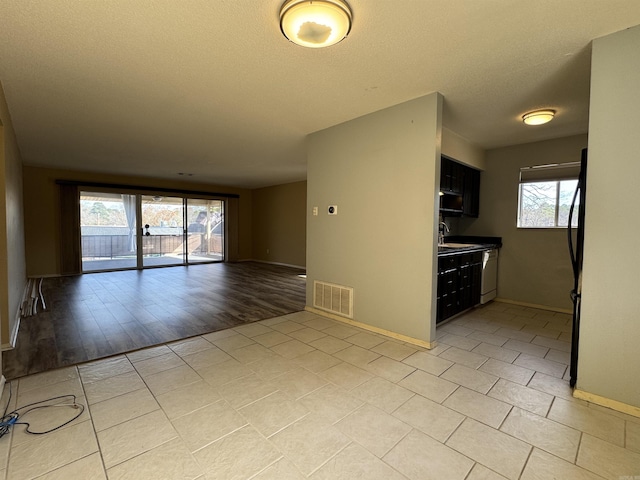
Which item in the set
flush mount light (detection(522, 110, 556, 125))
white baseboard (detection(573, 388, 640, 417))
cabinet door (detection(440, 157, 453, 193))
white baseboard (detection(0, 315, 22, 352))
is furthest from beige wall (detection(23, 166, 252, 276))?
white baseboard (detection(573, 388, 640, 417))

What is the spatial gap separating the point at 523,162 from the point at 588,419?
3800 millimetres

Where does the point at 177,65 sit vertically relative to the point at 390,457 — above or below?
above

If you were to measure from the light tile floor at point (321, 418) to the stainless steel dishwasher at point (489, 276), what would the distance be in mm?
1510

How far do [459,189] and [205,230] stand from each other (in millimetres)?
7822

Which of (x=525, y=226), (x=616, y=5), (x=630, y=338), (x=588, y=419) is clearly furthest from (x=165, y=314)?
(x=525, y=226)

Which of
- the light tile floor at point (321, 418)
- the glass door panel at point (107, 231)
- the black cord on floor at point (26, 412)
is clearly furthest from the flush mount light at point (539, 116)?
the glass door panel at point (107, 231)

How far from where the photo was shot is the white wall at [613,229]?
1.87 metres

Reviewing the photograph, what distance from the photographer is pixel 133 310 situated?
13.2ft

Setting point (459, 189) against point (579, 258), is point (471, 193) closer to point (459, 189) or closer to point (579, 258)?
point (459, 189)

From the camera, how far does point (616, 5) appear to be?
1.68 meters

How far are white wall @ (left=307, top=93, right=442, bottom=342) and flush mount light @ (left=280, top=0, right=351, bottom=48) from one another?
1.42 metres

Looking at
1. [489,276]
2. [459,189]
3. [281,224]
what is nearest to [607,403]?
[489,276]

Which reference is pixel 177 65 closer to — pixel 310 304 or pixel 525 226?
pixel 310 304

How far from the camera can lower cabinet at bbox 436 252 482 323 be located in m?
3.38
